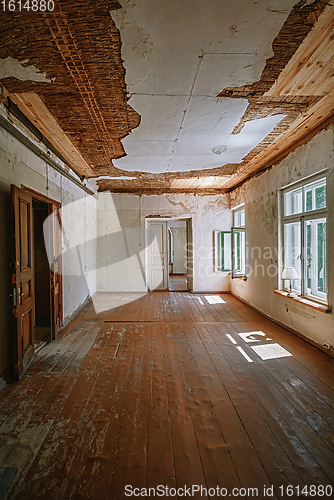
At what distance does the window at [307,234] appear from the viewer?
3.63m

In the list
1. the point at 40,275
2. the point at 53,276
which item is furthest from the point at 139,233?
the point at 53,276

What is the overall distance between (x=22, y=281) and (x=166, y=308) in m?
3.41

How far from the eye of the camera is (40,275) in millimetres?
4406

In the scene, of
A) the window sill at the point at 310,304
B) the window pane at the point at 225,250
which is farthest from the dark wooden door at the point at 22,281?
the window pane at the point at 225,250

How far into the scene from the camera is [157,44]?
1942 millimetres

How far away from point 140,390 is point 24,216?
2.27 meters

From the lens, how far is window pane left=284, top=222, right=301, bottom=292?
13.9 feet

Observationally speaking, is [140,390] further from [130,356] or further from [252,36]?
[252,36]

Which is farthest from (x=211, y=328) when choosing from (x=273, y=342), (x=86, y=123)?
(x=86, y=123)

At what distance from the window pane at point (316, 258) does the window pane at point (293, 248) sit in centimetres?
27

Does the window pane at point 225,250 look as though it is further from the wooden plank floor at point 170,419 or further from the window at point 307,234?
the wooden plank floor at point 170,419

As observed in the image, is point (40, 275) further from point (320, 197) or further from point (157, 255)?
point (320, 197)

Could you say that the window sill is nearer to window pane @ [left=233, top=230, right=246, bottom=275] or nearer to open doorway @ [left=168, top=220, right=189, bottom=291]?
window pane @ [left=233, top=230, right=246, bottom=275]

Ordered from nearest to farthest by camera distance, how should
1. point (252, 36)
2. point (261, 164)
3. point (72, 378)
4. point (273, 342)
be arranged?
point (252, 36), point (72, 378), point (273, 342), point (261, 164)
